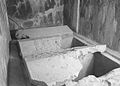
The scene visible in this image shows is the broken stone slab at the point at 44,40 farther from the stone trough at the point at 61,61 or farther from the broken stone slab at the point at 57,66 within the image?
the broken stone slab at the point at 57,66

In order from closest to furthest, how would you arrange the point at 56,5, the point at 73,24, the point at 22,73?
1. the point at 22,73
2. the point at 73,24
3. the point at 56,5

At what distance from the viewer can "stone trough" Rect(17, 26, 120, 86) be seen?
5.32 feet

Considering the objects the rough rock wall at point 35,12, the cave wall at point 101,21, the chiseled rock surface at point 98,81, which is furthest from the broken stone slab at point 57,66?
the rough rock wall at point 35,12

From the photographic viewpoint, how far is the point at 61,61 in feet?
6.36

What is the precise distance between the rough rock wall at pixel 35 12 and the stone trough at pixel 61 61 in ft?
2.94

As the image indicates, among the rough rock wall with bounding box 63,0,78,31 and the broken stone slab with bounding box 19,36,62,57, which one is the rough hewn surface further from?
the broken stone slab with bounding box 19,36,62,57

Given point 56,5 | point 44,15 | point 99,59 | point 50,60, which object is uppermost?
point 56,5

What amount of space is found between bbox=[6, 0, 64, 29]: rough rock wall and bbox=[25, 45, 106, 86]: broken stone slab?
6.80 feet

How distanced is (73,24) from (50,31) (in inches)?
34.9

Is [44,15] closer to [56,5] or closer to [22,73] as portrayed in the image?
[56,5]

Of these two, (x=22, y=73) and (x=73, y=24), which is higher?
(x=73, y=24)

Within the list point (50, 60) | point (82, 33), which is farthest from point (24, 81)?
point (82, 33)

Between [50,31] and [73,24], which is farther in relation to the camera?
[73,24]

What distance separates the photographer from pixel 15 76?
6.06ft
